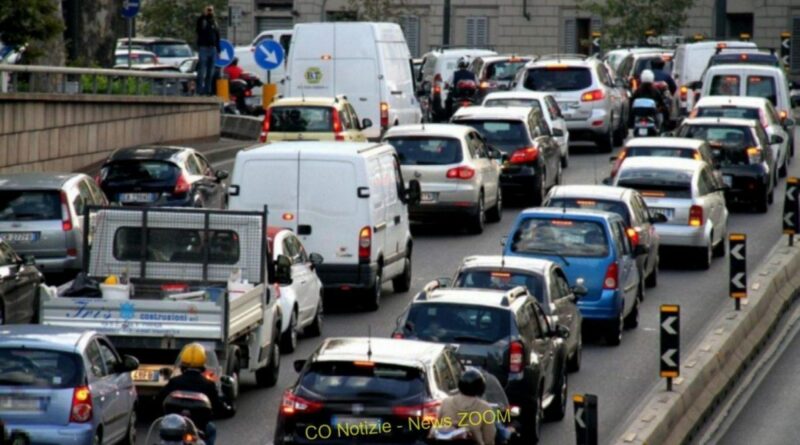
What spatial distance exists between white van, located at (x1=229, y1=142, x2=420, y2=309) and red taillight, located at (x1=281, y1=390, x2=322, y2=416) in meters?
9.72

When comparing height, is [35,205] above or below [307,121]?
below

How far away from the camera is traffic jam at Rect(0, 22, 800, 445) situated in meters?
15.7

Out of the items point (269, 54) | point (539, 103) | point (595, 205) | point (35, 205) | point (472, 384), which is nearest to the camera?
point (472, 384)

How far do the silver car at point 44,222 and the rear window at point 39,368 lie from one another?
32.6 ft

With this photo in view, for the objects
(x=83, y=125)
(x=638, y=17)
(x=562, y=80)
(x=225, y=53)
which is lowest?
(x=83, y=125)

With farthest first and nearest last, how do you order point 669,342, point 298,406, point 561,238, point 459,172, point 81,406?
point 459,172, point 561,238, point 669,342, point 81,406, point 298,406

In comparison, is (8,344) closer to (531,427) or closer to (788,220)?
(531,427)

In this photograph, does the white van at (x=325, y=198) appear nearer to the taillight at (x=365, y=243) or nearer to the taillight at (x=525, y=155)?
the taillight at (x=365, y=243)

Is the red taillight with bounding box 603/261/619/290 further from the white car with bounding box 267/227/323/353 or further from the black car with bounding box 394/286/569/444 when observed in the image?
the black car with bounding box 394/286/569/444

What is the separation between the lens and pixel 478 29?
259 feet

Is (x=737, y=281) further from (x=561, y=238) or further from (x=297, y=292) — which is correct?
A: (x=297, y=292)

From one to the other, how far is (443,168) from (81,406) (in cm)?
1598

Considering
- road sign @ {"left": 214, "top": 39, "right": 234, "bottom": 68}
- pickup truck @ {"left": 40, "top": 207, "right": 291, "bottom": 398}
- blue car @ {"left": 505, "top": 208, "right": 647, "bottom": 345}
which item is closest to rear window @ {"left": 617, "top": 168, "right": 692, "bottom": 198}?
blue car @ {"left": 505, "top": 208, "right": 647, "bottom": 345}

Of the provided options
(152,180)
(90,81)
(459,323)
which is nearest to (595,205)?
(152,180)
